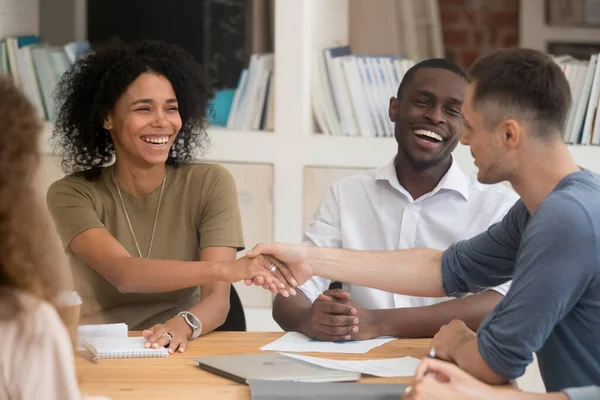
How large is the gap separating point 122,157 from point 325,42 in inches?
48.7

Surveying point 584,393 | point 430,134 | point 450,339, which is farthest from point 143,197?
point 584,393

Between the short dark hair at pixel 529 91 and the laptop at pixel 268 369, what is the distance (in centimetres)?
60

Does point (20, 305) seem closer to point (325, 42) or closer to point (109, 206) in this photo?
point (109, 206)

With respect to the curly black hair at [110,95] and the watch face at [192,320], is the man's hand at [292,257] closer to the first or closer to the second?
the watch face at [192,320]

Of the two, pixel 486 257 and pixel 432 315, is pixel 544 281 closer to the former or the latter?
pixel 486 257

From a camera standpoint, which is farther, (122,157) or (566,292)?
(122,157)

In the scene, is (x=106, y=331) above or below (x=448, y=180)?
below

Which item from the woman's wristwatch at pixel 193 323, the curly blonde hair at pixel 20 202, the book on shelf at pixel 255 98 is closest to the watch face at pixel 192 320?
the woman's wristwatch at pixel 193 323

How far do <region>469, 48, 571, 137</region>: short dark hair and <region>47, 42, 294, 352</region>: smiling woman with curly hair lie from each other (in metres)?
0.81

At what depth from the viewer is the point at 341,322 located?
87.3 inches

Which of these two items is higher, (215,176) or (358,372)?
(215,176)

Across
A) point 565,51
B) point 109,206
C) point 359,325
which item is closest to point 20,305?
point 359,325

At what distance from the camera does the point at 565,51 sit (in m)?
4.39

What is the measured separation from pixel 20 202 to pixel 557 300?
0.95 meters
